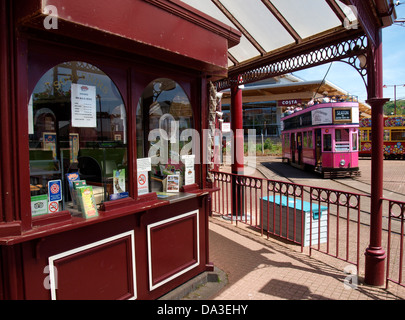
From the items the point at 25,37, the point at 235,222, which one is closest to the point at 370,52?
the point at 25,37

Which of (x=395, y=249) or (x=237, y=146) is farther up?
(x=237, y=146)

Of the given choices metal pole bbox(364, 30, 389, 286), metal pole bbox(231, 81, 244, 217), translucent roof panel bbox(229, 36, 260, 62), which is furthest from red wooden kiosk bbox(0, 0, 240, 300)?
metal pole bbox(231, 81, 244, 217)

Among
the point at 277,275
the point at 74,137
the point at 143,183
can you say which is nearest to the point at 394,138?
the point at 277,275

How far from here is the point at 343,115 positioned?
1364cm

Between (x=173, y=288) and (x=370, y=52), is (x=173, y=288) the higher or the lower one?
the lower one

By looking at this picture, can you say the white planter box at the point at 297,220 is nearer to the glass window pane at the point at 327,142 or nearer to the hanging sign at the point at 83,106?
the hanging sign at the point at 83,106

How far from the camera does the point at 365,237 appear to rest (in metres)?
5.81

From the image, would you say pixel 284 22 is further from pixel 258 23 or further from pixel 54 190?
pixel 54 190

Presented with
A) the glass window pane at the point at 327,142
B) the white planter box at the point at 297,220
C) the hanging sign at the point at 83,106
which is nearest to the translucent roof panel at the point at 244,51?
the white planter box at the point at 297,220

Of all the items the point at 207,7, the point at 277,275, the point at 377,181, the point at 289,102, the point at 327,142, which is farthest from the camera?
the point at 289,102

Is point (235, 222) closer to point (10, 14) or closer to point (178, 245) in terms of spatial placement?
point (178, 245)

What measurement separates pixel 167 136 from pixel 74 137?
131 cm

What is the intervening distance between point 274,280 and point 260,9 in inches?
165

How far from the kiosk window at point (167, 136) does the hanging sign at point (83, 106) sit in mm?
712
